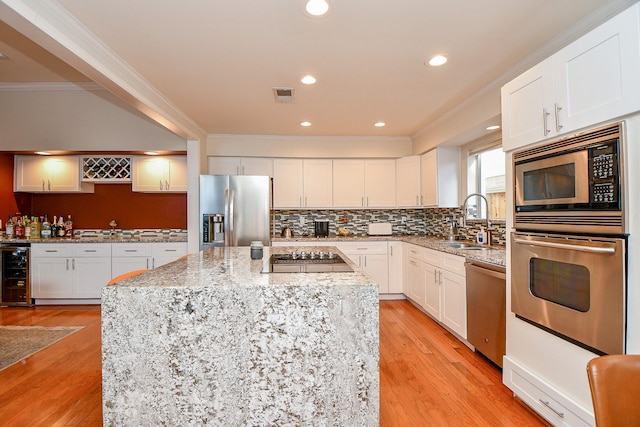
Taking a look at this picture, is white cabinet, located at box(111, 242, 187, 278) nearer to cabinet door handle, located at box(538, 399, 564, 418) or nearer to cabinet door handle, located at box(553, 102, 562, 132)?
cabinet door handle, located at box(538, 399, 564, 418)

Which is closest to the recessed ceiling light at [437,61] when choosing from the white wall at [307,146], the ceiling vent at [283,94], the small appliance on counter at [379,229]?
the ceiling vent at [283,94]

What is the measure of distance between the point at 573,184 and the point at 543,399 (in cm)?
120

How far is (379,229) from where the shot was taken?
5168 mm

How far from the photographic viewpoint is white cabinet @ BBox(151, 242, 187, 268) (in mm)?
4461

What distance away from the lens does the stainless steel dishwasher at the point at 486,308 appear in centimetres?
242

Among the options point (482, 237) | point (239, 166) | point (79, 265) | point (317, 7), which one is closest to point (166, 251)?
point (79, 265)

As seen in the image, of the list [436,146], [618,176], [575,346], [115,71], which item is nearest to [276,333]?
[575,346]

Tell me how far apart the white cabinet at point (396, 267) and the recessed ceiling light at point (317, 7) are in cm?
331

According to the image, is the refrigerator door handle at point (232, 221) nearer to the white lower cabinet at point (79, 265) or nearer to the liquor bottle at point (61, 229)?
the white lower cabinet at point (79, 265)

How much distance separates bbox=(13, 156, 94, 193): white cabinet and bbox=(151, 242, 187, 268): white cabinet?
1457 mm

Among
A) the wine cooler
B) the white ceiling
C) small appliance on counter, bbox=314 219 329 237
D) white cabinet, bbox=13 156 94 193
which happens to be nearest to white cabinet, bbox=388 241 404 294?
small appliance on counter, bbox=314 219 329 237

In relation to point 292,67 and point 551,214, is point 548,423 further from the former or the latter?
point 292,67

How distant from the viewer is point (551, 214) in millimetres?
1827

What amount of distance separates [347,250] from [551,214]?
9.87ft
